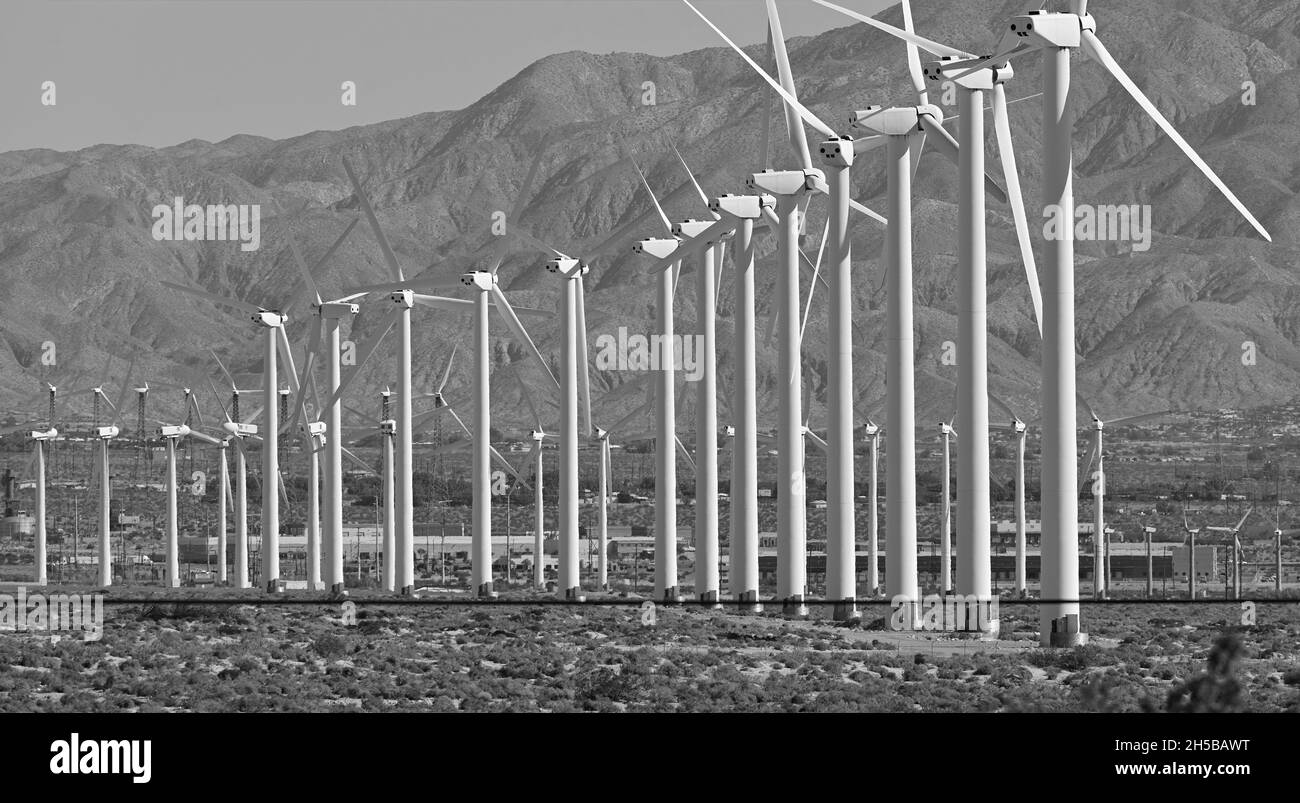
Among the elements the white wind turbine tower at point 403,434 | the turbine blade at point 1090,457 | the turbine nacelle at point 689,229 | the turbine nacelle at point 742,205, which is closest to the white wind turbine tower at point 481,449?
the white wind turbine tower at point 403,434

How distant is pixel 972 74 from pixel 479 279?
36359mm

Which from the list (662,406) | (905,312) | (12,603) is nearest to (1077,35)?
(905,312)

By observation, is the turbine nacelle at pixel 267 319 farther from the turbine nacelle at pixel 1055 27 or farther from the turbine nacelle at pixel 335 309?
the turbine nacelle at pixel 1055 27

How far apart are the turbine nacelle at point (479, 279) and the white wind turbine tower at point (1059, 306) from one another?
38.2 meters

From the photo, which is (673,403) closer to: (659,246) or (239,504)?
(659,246)

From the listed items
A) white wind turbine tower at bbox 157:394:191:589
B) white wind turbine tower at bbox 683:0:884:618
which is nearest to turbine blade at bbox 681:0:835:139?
white wind turbine tower at bbox 683:0:884:618

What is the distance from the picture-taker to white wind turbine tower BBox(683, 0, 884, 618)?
5891 cm

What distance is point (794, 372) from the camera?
62312 mm
